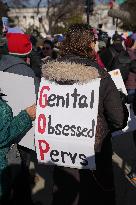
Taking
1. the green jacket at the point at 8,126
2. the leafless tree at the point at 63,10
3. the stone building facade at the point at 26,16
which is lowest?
the stone building facade at the point at 26,16

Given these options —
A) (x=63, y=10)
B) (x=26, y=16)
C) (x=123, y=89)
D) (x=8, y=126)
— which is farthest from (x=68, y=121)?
(x=26, y=16)

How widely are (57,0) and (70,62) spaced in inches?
2435

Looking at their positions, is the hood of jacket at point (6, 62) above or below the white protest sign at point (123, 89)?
above

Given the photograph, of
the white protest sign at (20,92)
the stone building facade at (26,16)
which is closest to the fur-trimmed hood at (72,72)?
the white protest sign at (20,92)

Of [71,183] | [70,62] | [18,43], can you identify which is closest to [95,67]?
[70,62]

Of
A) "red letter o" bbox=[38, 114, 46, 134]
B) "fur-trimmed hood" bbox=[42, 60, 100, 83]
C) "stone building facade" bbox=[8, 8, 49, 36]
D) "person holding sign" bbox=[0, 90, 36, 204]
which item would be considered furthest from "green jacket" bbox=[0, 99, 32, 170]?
"stone building facade" bbox=[8, 8, 49, 36]

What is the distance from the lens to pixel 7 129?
309 cm

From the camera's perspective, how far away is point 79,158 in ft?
11.4

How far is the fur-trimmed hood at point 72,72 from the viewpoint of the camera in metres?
3.32

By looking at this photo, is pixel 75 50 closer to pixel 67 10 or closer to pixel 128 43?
pixel 128 43

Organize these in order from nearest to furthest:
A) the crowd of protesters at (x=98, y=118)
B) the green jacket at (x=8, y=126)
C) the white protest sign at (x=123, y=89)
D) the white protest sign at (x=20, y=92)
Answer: the green jacket at (x=8, y=126), the crowd of protesters at (x=98, y=118), the white protest sign at (x=20, y=92), the white protest sign at (x=123, y=89)

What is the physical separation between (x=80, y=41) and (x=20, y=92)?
2.36ft

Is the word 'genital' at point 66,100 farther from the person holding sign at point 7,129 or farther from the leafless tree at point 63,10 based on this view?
the leafless tree at point 63,10

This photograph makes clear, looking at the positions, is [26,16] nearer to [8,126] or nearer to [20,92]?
[20,92]
